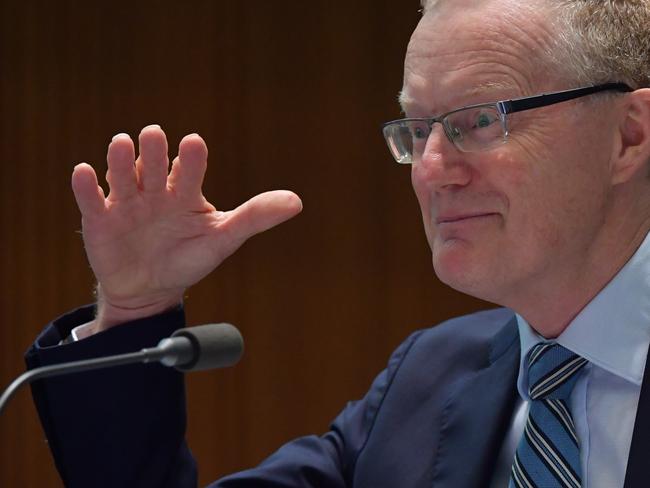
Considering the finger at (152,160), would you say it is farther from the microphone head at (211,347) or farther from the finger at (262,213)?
the microphone head at (211,347)

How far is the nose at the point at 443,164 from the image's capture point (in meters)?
1.88

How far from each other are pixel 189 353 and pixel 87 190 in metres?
0.54

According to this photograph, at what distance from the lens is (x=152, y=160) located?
1761 mm

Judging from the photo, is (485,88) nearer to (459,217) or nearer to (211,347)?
(459,217)

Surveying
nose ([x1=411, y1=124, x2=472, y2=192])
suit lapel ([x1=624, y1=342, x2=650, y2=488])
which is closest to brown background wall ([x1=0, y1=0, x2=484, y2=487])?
nose ([x1=411, y1=124, x2=472, y2=192])

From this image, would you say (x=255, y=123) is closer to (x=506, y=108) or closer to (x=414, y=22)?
(x=414, y=22)

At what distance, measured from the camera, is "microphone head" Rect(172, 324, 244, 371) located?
4.42 feet

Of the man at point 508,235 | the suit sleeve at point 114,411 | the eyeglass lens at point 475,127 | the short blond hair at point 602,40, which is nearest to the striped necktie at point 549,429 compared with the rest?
the man at point 508,235

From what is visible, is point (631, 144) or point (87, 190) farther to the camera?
point (631, 144)

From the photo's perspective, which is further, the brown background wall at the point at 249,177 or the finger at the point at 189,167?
the brown background wall at the point at 249,177

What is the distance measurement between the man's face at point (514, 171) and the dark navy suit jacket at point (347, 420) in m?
0.28

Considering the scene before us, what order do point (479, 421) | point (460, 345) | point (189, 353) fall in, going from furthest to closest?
point (460, 345)
point (479, 421)
point (189, 353)

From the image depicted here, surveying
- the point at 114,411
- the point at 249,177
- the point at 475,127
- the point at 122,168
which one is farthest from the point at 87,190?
the point at 249,177

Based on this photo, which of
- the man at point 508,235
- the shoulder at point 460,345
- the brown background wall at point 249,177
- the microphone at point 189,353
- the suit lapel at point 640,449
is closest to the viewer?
the microphone at point 189,353
